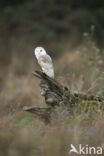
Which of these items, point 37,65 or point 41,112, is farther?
point 37,65

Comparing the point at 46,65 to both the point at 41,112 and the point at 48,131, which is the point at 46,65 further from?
the point at 48,131

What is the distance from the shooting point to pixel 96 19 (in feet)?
76.2

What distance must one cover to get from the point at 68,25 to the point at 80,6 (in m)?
1.06

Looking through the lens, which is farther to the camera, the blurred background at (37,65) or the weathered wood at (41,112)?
the weathered wood at (41,112)

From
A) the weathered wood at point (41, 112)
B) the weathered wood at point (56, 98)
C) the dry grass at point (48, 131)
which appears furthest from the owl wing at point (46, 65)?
the dry grass at point (48, 131)

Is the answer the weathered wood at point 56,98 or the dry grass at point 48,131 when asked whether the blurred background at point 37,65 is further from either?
the weathered wood at point 56,98

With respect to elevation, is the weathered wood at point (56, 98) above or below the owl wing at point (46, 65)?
below

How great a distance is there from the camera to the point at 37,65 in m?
19.3

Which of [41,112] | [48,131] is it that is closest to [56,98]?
[41,112]

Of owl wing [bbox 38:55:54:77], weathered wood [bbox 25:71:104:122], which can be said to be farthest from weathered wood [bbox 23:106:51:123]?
owl wing [bbox 38:55:54:77]

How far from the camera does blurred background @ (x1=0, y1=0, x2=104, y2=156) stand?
8.78m

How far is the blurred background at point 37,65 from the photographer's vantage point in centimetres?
878

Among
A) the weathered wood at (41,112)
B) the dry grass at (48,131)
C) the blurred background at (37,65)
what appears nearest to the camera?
the dry grass at (48,131)

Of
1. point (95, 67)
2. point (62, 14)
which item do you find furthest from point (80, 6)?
point (95, 67)
